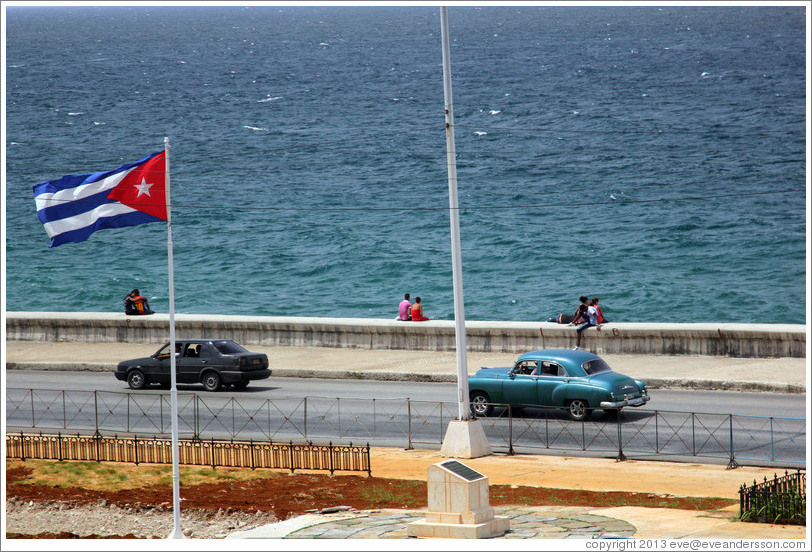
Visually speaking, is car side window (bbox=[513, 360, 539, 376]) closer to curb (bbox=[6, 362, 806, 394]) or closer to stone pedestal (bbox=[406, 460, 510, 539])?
curb (bbox=[6, 362, 806, 394])

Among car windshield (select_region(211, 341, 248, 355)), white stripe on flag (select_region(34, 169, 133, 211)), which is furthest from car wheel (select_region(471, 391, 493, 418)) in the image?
white stripe on flag (select_region(34, 169, 133, 211))

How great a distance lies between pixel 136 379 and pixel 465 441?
11594mm

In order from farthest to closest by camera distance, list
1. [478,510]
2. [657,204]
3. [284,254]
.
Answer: [657,204], [284,254], [478,510]

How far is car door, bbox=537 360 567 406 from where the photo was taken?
2492cm

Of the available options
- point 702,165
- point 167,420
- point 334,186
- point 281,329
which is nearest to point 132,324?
point 281,329

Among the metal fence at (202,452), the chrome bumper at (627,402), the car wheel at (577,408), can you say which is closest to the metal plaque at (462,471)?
the metal fence at (202,452)

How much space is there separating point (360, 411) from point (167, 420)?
4.51m

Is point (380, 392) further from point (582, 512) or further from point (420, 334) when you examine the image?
point (582, 512)

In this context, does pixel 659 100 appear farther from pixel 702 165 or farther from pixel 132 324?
pixel 132 324

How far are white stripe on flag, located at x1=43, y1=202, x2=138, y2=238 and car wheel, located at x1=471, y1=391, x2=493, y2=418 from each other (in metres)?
10.7

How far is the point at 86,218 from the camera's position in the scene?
17.5 m

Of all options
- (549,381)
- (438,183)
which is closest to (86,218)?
(549,381)

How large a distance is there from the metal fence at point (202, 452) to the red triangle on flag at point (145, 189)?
618cm

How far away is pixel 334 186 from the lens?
8475cm
